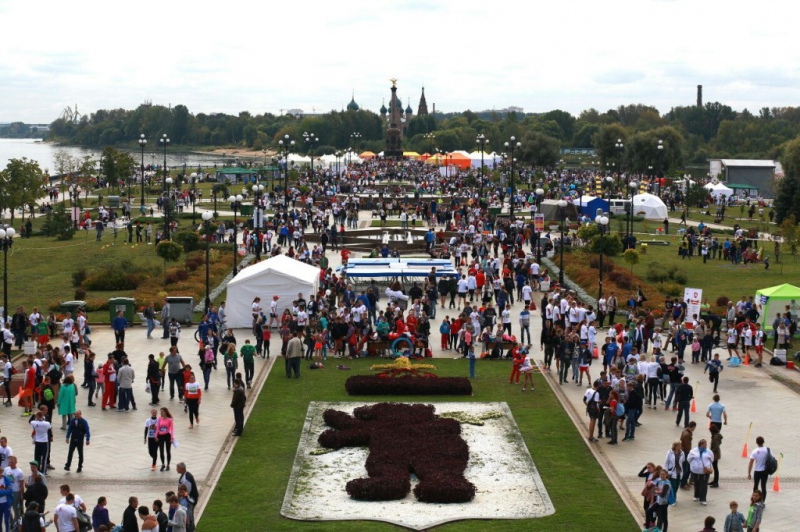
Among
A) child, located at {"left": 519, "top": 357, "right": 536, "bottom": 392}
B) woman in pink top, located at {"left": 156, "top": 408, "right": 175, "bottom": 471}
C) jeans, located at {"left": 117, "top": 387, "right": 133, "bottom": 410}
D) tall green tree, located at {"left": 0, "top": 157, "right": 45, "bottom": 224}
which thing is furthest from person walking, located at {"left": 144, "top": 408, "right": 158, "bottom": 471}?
tall green tree, located at {"left": 0, "top": 157, "right": 45, "bottom": 224}

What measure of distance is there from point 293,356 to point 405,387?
274cm

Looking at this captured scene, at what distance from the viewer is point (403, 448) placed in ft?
57.3

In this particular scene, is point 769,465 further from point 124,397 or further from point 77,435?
point 124,397

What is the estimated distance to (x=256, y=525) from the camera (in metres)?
14.4

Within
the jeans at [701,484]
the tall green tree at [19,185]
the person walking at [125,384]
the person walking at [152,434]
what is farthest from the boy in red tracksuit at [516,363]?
the tall green tree at [19,185]

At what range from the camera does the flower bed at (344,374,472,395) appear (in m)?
21.7

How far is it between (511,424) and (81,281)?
20656 mm

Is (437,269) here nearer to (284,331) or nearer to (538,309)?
(538,309)

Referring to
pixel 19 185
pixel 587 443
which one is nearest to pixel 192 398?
pixel 587 443

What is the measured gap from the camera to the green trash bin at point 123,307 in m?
28.7

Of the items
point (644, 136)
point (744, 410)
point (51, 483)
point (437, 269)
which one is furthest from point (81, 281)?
point (644, 136)

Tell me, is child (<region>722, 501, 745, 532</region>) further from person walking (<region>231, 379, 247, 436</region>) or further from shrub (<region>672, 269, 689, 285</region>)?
shrub (<region>672, 269, 689, 285</region>)

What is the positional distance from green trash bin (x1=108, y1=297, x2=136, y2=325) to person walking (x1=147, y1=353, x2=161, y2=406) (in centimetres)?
840

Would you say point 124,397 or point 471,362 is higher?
point 471,362
